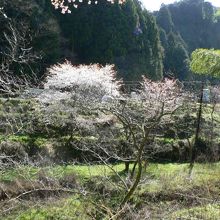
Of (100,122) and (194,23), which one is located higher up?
(194,23)

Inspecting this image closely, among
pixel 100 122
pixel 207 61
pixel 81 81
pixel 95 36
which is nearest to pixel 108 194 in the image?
pixel 207 61

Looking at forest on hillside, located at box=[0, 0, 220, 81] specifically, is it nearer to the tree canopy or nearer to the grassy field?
the grassy field

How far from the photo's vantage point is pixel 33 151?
16891 mm

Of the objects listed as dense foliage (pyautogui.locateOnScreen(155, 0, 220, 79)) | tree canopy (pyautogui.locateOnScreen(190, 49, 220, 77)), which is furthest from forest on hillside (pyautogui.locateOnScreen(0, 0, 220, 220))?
dense foliage (pyautogui.locateOnScreen(155, 0, 220, 79))

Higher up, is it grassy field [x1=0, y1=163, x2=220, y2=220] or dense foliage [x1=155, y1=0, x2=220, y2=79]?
dense foliage [x1=155, y1=0, x2=220, y2=79]

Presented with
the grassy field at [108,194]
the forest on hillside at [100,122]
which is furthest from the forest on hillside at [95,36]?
the grassy field at [108,194]

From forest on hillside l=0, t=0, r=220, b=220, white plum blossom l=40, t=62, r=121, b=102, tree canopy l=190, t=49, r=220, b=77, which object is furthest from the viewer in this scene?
white plum blossom l=40, t=62, r=121, b=102

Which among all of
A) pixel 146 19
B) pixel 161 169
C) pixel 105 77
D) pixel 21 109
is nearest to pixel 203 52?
pixel 161 169

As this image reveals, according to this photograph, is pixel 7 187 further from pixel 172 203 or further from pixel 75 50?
pixel 75 50

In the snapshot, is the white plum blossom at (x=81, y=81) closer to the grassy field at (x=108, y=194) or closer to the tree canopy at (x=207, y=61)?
the grassy field at (x=108, y=194)

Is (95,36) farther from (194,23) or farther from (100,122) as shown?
(194,23)

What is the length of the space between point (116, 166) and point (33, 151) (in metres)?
3.35

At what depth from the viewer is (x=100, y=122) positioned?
18906 millimetres

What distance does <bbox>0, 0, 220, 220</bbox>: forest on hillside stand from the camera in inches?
395
